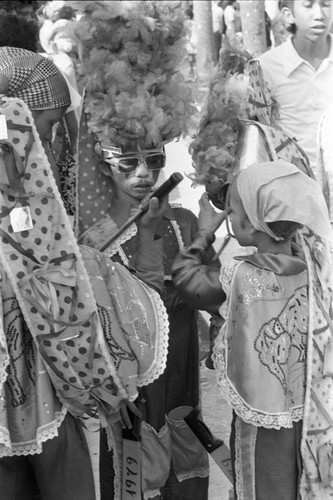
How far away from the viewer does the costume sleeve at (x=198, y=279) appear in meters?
3.17

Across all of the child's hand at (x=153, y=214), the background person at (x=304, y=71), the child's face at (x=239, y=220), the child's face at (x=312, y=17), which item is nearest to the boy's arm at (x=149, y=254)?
the child's hand at (x=153, y=214)

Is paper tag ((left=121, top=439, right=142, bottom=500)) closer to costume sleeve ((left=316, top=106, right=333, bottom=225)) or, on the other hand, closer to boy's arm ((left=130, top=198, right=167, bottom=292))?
boy's arm ((left=130, top=198, right=167, bottom=292))

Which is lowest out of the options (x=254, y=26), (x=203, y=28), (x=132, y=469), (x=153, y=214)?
(x=203, y=28)

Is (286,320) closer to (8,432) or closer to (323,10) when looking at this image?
(8,432)

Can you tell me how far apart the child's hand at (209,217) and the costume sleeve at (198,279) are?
58 mm

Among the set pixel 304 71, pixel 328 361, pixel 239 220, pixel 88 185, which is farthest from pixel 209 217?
pixel 304 71

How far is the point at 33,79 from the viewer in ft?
10.2

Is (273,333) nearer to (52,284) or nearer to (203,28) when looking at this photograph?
(52,284)

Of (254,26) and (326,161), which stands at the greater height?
(326,161)

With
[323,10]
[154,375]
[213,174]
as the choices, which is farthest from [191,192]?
[154,375]

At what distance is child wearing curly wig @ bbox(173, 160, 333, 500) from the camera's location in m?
3.08

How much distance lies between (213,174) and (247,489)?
1095mm

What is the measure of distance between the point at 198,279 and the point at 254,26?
35.4 ft

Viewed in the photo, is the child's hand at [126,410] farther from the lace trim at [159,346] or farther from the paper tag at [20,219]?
the paper tag at [20,219]
